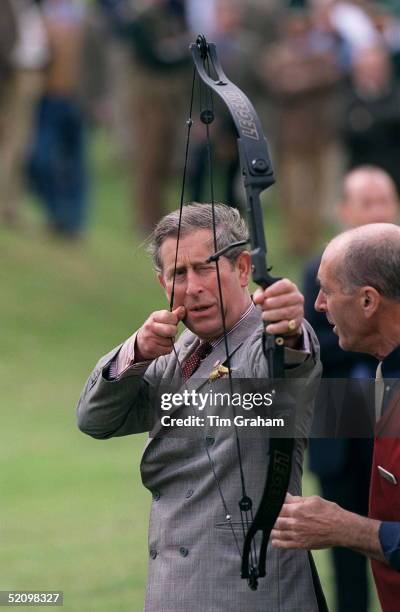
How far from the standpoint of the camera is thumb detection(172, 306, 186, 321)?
4.12 m

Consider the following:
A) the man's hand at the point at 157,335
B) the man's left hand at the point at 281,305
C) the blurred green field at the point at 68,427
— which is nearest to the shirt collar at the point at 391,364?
the man's left hand at the point at 281,305

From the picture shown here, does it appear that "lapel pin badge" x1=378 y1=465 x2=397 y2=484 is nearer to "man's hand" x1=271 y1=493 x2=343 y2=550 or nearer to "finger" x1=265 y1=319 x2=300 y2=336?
"man's hand" x1=271 y1=493 x2=343 y2=550

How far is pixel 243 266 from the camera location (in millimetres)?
4289

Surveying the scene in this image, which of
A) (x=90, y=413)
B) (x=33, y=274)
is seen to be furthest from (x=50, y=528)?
(x=33, y=274)

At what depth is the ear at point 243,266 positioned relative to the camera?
168 inches

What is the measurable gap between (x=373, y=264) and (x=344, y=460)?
258cm

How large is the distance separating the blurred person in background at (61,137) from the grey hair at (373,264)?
12.5 m

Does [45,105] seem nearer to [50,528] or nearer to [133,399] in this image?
[50,528]

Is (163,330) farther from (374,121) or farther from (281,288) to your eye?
(374,121)

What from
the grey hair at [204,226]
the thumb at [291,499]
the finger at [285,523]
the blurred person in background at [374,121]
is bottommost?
the finger at [285,523]

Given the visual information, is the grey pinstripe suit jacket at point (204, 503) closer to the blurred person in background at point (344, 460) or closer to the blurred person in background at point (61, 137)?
the blurred person in background at point (344, 460)

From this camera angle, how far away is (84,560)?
8461 millimetres

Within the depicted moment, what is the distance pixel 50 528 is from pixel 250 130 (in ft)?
18.1

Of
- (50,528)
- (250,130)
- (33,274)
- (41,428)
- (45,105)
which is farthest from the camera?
(45,105)
